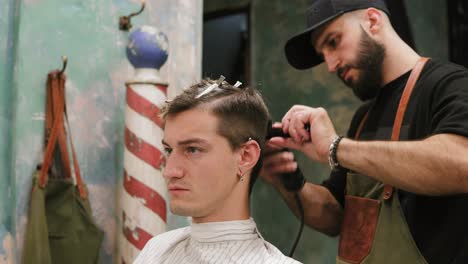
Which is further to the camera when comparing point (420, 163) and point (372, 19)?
point (372, 19)

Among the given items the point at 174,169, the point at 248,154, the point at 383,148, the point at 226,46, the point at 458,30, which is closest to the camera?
the point at 174,169

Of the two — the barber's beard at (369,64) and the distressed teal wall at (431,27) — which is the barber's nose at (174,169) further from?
the distressed teal wall at (431,27)

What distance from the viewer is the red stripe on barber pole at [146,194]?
2258 millimetres

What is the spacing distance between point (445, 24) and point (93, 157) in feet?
9.12

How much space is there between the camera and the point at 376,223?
1.92 m

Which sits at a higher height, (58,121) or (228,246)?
(58,121)

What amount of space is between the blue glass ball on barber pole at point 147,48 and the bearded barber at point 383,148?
539mm

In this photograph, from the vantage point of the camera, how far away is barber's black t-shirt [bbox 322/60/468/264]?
1.72m

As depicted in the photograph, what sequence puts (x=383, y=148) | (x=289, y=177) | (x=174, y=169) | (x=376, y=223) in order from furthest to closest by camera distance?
(x=289, y=177)
(x=376, y=223)
(x=383, y=148)
(x=174, y=169)

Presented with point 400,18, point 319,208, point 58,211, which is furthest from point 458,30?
point 58,211

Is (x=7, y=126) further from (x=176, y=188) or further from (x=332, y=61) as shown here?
(x=332, y=61)

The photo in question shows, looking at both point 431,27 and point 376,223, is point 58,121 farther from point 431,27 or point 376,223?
point 431,27

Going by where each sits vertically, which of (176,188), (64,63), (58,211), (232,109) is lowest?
(58,211)

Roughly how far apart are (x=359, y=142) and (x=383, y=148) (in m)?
0.09
